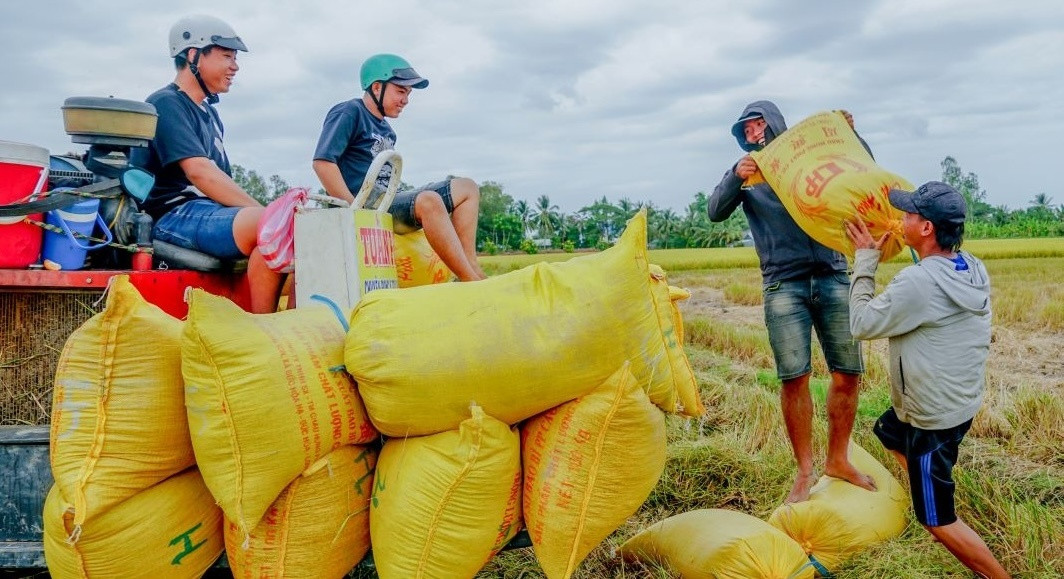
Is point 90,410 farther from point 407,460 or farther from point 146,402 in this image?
point 407,460

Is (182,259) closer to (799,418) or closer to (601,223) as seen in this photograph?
(799,418)

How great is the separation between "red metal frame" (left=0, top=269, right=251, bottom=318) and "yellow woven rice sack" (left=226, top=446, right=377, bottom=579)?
2.80ft

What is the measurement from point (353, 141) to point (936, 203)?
94.7 inches

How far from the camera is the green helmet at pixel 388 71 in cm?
371

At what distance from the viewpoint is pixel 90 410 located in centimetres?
218

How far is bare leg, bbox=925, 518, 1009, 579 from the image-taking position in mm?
2857

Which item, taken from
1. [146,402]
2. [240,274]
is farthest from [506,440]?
[240,274]

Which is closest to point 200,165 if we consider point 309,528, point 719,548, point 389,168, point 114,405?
point 389,168

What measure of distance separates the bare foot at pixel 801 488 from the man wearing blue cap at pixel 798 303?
0.01m

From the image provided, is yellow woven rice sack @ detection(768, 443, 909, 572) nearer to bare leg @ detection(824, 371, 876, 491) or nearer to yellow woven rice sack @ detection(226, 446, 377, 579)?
bare leg @ detection(824, 371, 876, 491)

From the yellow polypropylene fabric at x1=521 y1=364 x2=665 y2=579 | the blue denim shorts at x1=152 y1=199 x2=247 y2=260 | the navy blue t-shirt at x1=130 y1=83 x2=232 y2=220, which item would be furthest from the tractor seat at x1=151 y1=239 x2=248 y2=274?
the yellow polypropylene fabric at x1=521 y1=364 x2=665 y2=579

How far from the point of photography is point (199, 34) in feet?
10.8

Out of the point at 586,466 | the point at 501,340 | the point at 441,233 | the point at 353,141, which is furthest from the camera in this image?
the point at 353,141

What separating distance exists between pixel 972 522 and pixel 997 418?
1.26 metres
